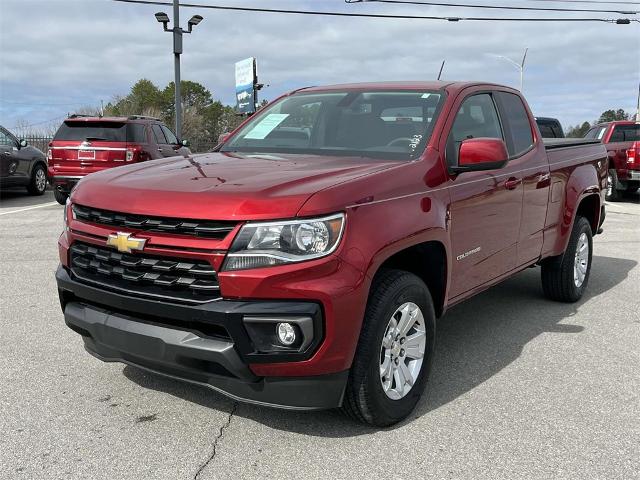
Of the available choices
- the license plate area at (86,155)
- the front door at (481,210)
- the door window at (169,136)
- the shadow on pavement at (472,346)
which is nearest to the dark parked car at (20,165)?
the license plate area at (86,155)

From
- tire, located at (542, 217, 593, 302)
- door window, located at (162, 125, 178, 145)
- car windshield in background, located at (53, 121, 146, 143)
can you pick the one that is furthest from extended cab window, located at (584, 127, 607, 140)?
tire, located at (542, 217, 593, 302)

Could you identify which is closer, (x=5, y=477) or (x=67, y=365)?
(x=5, y=477)

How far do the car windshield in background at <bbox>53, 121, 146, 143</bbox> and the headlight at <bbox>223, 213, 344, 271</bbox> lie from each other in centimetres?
1023

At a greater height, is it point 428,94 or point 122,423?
point 428,94

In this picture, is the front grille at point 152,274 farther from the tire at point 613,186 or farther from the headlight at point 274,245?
the tire at point 613,186

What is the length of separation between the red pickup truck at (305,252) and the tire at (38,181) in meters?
12.1

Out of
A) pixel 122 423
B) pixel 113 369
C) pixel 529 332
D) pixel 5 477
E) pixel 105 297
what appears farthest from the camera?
pixel 529 332

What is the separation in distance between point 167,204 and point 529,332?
10.6ft

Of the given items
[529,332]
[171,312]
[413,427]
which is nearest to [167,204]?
[171,312]

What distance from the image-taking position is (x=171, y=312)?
2896mm

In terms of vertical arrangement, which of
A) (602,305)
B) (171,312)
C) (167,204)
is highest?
(167,204)

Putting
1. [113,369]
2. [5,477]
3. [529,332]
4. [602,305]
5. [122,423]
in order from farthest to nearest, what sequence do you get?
[602,305]
[529,332]
[113,369]
[122,423]
[5,477]

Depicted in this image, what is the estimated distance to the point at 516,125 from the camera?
5.05 meters

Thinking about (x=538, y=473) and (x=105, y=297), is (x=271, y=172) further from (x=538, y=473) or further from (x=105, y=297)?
(x=538, y=473)
